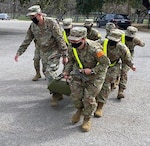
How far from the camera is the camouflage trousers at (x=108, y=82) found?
5.88 meters

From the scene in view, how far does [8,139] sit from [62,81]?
146cm

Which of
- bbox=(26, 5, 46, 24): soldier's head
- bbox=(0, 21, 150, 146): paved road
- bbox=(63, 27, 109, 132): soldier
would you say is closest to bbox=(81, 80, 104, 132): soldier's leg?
bbox=(63, 27, 109, 132): soldier

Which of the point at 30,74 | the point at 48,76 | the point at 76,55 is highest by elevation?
the point at 76,55

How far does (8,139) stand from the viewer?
4793 mm

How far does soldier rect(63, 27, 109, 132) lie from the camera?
4945 millimetres

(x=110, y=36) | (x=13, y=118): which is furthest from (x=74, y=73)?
(x=13, y=118)

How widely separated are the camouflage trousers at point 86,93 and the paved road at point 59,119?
0.35 meters

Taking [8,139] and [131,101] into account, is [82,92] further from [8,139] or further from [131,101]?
[131,101]

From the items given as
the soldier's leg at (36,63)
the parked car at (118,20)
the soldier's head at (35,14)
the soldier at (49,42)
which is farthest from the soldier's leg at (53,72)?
the parked car at (118,20)

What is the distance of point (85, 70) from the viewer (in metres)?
4.97

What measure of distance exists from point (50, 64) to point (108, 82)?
3.58 feet

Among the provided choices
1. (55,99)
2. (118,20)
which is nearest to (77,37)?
(55,99)

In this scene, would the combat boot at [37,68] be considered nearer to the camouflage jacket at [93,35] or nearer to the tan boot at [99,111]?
the camouflage jacket at [93,35]

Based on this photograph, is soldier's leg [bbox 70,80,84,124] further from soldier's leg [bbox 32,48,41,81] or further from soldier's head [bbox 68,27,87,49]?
soldier's leg [bbox 32,48,41,81]
